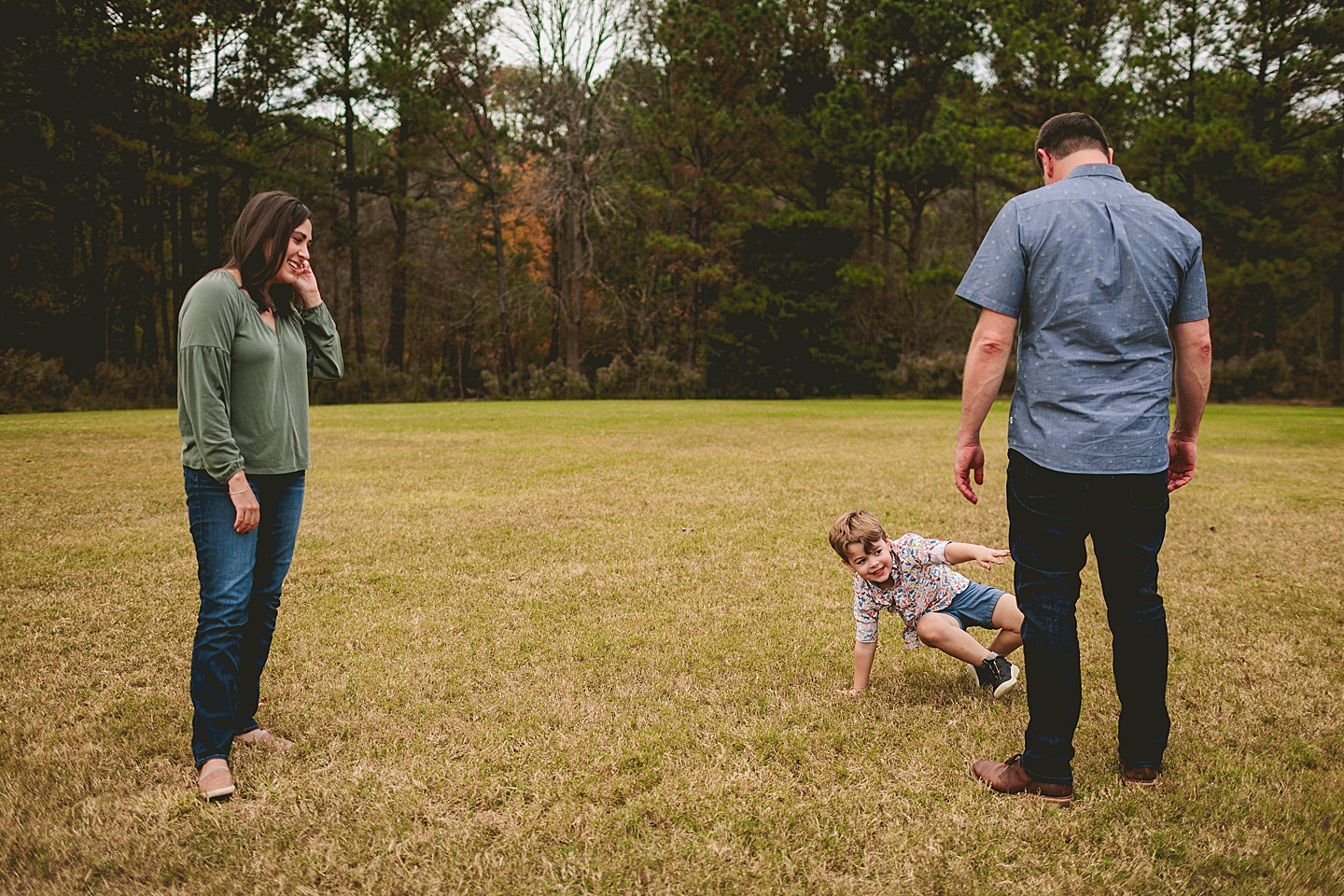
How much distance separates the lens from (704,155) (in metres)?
33.2

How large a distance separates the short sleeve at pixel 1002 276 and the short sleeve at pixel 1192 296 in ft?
1.67

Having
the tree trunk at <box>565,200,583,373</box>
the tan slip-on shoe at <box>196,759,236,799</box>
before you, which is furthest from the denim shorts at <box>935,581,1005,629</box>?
the tree trunk at <box>565,200,583,373</box>

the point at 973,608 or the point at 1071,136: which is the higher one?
the point at 1071,136

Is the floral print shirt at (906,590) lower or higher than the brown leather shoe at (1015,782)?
higher

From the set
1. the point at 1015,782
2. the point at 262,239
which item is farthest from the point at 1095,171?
the point at 262,239

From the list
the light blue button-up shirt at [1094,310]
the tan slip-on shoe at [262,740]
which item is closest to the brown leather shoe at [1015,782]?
the light blue button-up shirt at [1094,310]

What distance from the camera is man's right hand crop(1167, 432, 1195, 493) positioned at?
10.1 feet

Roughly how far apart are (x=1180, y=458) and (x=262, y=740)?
3566 mm

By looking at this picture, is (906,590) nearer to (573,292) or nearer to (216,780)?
(216,780)

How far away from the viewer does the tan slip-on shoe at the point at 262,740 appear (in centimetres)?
330

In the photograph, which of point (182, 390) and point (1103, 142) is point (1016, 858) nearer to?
point (1103, 142)

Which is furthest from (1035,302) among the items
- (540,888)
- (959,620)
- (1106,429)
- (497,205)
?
(497,205)

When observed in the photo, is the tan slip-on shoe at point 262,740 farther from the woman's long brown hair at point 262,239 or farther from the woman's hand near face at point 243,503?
the woman's long brown hair at point 262,239

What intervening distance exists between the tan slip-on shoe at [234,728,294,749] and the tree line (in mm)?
25753
